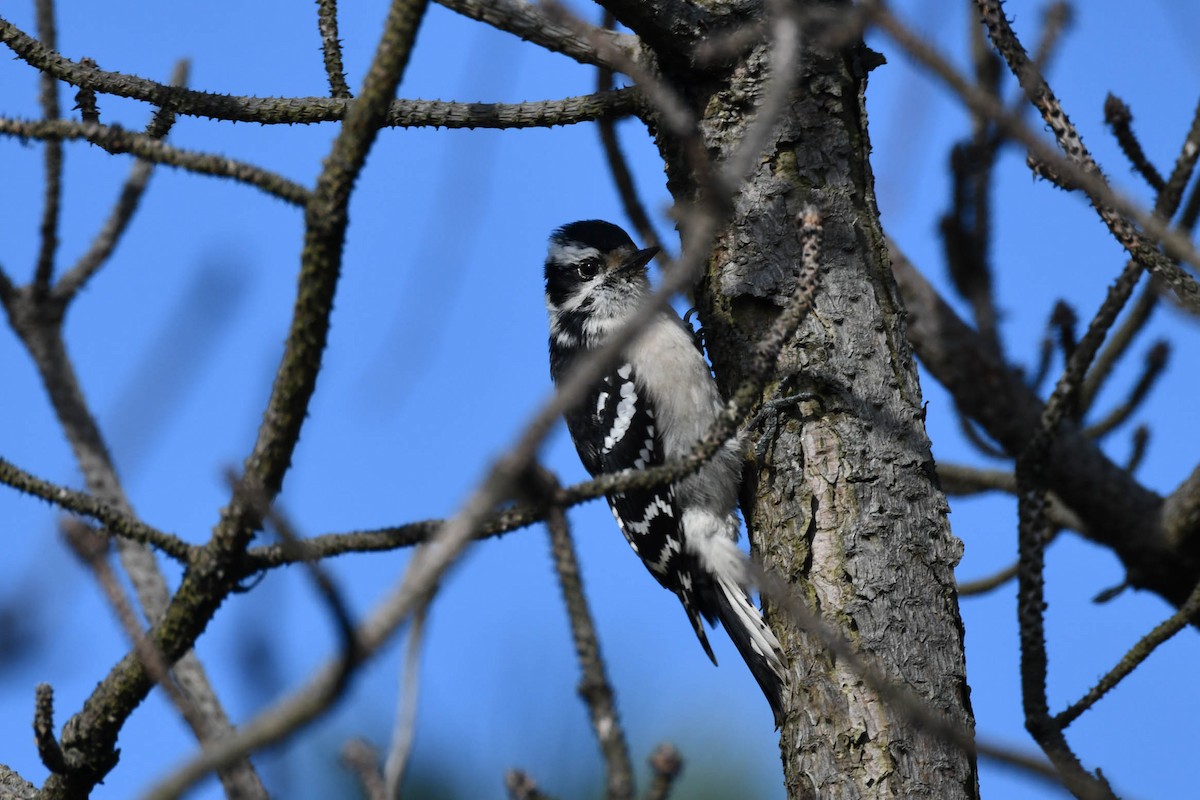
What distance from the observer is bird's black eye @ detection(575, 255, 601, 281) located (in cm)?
491

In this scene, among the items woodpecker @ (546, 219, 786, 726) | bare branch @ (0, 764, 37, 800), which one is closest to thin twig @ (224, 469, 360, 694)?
bare branch @ (0, 764, 37, 800)

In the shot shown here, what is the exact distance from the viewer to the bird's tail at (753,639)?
10.5 feet

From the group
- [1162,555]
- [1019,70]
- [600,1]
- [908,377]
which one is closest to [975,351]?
[1162,555]

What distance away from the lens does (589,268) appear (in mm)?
4922

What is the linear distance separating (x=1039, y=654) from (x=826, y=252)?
3.82 feet

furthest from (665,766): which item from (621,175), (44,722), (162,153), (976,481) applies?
(976,481)

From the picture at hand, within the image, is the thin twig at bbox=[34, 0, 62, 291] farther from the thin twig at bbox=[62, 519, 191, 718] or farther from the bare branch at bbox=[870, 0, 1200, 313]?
the bare branch at bbox=[870, 0, 1200, 313]

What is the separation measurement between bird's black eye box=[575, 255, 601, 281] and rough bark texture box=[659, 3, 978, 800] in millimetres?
1390

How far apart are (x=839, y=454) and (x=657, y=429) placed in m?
1.33

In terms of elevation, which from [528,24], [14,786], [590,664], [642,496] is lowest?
[590,664]

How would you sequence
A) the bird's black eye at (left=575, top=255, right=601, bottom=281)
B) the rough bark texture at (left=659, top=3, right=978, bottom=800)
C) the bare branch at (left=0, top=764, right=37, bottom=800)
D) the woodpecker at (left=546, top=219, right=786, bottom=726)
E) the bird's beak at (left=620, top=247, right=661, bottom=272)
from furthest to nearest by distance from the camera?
the bird's black eye at (left=575, top=255, right=601, bottom=281) → the bird's beak at (left=620, top=247, right=661, bottom=272) → the woodpecker at (left=546, top=219, right=786, bottom=726) → the rough bark texture at (left=659, top=3, right=978, bottom=800) → the bare branch at (left=0, top=764, right=37, bottom=800)

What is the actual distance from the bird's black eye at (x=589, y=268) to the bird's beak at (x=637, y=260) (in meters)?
0.13

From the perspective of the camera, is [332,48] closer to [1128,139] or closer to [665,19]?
[665,19]

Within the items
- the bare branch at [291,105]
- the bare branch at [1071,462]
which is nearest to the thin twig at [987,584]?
the bare branch at [1071,462]
